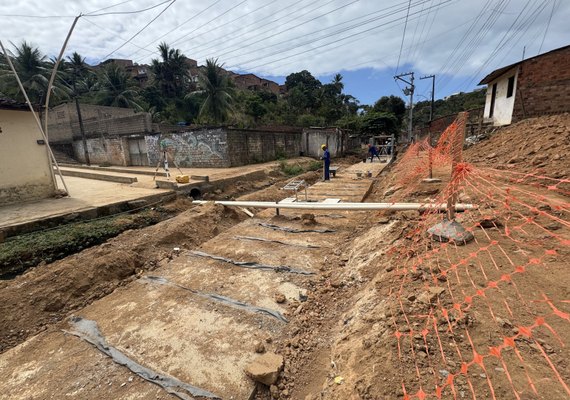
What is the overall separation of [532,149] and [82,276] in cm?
1107

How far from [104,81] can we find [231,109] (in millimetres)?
17352

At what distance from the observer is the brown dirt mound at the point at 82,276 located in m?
3.65

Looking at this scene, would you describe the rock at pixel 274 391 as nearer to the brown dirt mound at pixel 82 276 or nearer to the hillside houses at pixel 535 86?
the brown dirt mound at pixel 82 276

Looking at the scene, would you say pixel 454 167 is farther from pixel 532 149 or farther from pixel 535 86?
pixel 535 86

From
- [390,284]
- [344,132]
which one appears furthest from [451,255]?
[344,132]

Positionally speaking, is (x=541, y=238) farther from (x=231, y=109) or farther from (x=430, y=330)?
(x=231, y=109)

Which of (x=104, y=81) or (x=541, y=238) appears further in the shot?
(x=104, y=81)

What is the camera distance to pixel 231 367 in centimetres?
256

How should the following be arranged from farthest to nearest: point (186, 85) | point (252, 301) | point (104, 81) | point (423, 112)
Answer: point (423, 112), point (186, 85), point (104, 81), point (252, 301)

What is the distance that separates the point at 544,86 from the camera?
10234 millimetres

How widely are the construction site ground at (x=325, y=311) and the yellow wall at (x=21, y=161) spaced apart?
4.50m

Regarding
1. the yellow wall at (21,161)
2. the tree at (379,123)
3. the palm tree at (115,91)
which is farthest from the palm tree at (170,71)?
the yellow wall at (21,161)

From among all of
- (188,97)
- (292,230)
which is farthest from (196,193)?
(188,97)

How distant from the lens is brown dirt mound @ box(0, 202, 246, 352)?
12.0ft
